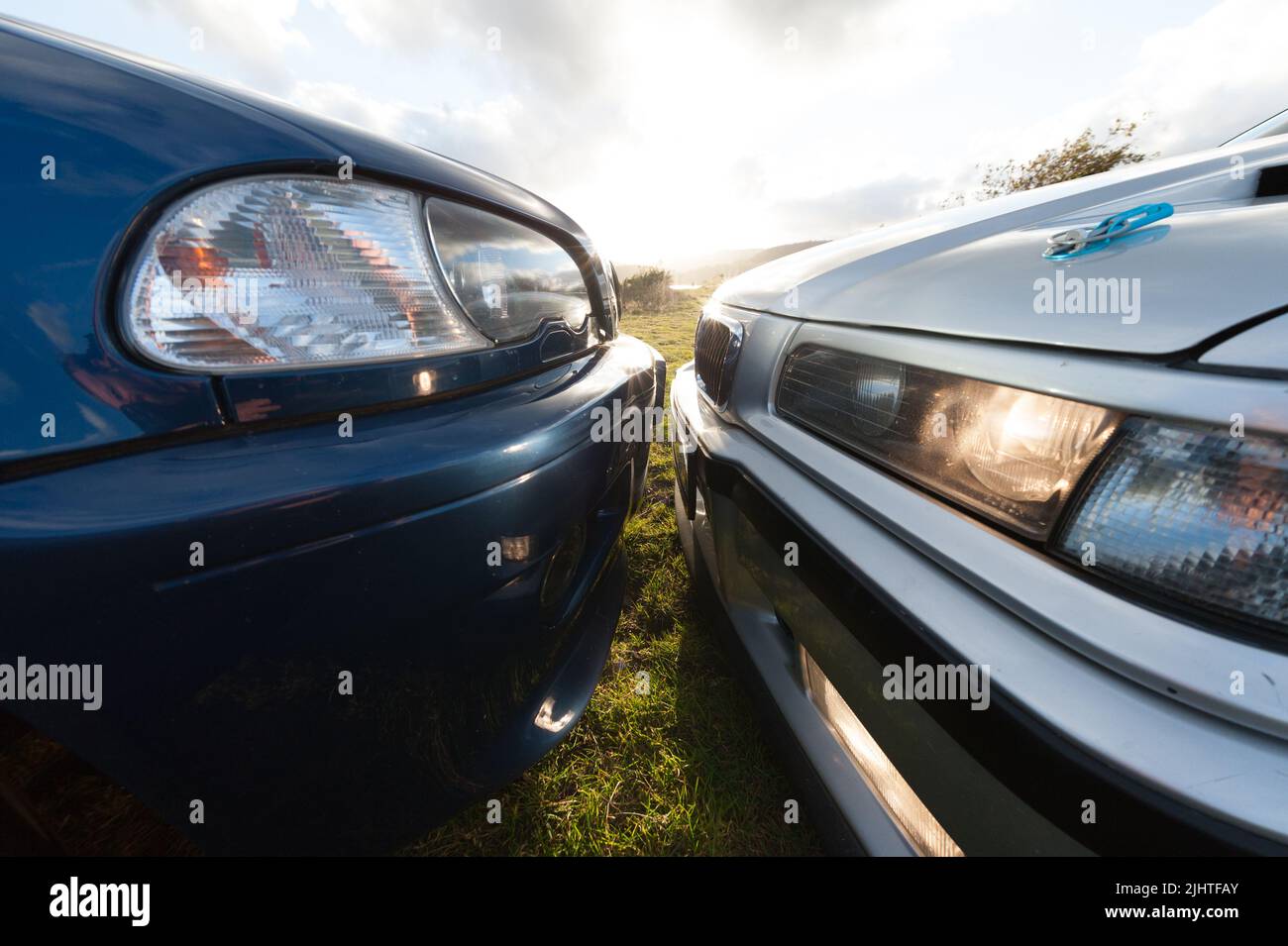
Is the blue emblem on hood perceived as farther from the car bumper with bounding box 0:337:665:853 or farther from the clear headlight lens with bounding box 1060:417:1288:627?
the car bumper with bounding box 0:337:665:853

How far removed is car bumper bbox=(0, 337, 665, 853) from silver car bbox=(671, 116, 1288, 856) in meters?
0.53

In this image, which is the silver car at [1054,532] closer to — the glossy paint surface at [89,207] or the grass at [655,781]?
the grass at [655,781]

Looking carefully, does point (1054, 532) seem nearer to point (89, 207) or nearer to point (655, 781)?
point (655, 781)

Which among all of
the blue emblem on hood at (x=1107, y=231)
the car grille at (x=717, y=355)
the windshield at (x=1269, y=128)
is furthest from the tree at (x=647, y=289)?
the blue emblem on hood at (x=1107, y=231)

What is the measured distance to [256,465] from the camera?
596 mm

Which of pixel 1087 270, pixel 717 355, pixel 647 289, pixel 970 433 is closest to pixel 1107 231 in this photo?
pixel 1087 270

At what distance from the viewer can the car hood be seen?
54 centimetres

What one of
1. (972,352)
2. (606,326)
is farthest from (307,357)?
(972,352)

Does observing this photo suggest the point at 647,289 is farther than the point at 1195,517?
Yes

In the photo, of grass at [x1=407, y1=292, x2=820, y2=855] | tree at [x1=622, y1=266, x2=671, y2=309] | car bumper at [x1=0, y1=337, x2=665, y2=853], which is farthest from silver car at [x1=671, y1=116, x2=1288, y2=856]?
tree at [x1=622, y1=266, x2=671, y2=309]

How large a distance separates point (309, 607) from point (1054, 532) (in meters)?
0.95

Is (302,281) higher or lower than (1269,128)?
lower

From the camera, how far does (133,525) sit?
0.52m
